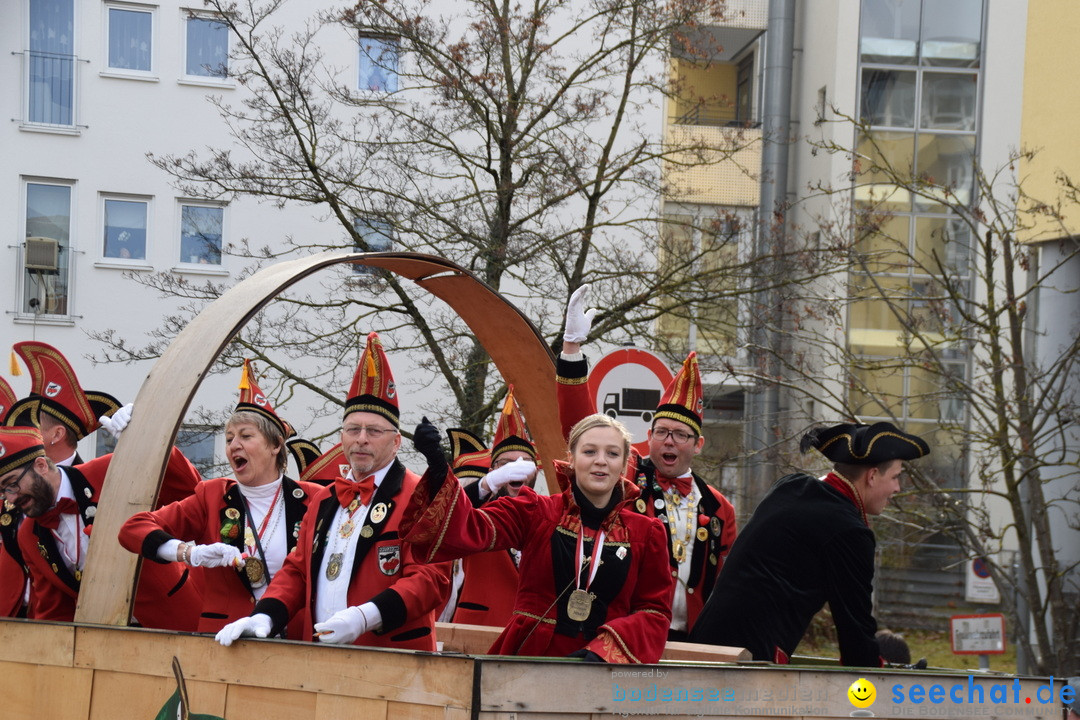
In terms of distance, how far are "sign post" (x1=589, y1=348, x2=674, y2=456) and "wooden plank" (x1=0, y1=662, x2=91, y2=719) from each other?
13.9 ft

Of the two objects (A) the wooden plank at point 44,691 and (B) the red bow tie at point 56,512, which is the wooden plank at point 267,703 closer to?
(A) the wooden plank at point 44,691

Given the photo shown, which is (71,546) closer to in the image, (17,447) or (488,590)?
(17,447)

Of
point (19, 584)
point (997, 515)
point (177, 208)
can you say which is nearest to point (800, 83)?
point (997, 515)

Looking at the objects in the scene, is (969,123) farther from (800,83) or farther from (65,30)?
(65,30)

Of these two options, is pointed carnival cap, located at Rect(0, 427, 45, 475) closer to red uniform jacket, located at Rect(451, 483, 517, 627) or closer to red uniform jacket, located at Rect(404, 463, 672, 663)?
red uniform jacket, located at Rect(404, 463, 672, 663)

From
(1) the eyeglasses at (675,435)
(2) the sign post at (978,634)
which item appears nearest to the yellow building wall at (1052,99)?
(2) the sign post at (978,634)

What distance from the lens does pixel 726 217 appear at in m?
13.3

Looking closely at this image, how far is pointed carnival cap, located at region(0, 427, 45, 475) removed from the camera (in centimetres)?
586

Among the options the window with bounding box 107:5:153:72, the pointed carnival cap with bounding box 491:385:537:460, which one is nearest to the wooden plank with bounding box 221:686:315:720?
the pointed carnival cap with bounding box 491:385:537:460

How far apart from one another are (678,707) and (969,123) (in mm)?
21986

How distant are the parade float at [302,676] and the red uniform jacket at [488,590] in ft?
9.20

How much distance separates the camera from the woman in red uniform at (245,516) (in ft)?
18.4

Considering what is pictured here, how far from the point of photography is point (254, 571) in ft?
18.3

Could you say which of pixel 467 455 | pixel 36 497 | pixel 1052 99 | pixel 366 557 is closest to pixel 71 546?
pixel 36 497
